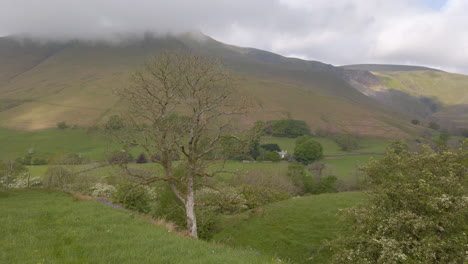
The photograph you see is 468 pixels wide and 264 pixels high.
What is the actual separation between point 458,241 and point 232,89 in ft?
58.6

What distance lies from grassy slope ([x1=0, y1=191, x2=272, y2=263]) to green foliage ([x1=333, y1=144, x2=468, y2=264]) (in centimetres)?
808

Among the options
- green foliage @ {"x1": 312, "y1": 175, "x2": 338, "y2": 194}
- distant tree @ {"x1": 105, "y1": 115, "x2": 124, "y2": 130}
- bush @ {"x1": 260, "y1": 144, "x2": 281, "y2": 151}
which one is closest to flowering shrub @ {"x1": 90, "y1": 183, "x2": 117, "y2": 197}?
distant tree @ {"x1": 105, "y1": 115, "x2": 124, "y2": 130}

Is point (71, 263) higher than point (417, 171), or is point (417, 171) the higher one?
point (417, 171)

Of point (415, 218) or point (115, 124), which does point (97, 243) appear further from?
point (415, 218)

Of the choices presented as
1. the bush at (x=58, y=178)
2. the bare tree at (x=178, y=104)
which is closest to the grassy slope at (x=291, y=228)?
the bare tree at (x=178, y=104)

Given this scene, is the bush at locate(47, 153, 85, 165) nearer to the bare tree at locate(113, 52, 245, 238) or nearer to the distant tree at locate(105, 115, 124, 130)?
the distant tree at locate(105, 115, 124, 130)

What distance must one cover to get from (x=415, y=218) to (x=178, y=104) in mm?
19202

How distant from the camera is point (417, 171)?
60.6 ft

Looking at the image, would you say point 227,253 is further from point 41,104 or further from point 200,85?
point 41,104

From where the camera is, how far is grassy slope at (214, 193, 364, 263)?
27141mm

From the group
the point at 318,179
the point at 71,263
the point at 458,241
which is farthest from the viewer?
the point at 318,179

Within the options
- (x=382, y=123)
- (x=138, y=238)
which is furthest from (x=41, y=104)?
(x=382, y=123)

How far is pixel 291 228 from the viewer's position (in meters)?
30.3

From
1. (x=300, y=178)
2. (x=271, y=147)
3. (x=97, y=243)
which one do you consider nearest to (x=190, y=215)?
(x=97, y=243)
